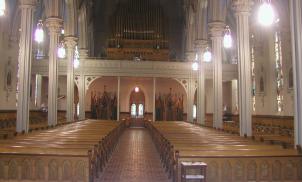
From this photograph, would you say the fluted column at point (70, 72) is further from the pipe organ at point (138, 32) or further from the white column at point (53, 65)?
the pipe organ at point (138, 32)

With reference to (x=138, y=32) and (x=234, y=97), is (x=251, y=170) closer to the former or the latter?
(x=234, y=97)

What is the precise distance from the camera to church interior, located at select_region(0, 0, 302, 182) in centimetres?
917

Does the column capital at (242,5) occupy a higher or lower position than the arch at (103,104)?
higher

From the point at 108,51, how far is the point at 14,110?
11.4 metres

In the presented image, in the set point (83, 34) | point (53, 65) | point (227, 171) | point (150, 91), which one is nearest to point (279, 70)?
point (150, 91)

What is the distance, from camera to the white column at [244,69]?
16156 mm

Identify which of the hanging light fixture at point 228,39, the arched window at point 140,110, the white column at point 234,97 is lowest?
the arched window at point 140,110

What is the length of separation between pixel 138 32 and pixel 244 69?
23.1m

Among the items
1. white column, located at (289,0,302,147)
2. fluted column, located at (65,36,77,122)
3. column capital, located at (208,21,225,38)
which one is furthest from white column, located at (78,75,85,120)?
white column, located at (289,0,302,147)

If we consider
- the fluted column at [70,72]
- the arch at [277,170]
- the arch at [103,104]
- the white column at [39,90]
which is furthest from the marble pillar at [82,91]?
the arch at [277,170]

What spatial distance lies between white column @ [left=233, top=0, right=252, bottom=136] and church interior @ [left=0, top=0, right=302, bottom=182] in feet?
0.15

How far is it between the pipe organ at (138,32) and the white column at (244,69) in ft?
65.0

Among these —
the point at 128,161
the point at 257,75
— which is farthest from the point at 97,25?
the point at 128,161

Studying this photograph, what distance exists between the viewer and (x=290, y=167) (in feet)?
30.1
